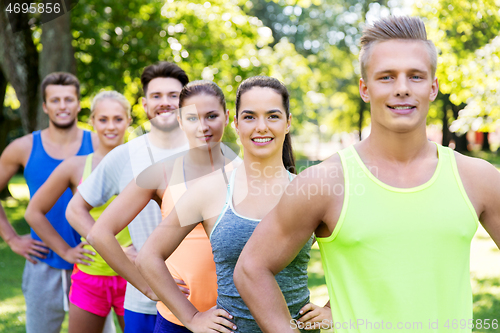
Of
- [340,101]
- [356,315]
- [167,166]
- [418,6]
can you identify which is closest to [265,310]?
[356,315]

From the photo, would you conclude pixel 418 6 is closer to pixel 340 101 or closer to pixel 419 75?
pixel 419 75

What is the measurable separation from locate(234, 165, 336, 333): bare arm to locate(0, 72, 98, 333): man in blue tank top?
2349 millimetres

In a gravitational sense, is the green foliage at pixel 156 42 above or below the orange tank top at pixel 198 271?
above

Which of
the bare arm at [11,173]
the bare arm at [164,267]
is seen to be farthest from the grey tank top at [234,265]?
the bare arm at [11,173]

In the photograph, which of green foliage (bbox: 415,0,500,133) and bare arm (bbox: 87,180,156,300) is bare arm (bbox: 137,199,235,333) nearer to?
bare arm (bbox: 87,180,156,300)

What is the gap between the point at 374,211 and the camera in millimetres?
1435

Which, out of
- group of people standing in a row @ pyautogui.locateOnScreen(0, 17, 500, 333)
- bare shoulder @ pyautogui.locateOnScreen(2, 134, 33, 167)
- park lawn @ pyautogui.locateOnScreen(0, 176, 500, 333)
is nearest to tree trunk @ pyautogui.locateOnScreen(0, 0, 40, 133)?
park lawn @ pyautogui.locateOnScreen(0, 176, 500, 333)

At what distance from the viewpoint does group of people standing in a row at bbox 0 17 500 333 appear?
1451 mm

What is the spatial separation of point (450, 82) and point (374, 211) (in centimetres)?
947

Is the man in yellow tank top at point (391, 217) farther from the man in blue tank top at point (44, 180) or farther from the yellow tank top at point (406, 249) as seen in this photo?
the man in blue tank top at point (44, 180)

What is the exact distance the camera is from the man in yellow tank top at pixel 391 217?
56.9 inches

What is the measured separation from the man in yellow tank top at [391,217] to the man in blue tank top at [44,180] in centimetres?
253

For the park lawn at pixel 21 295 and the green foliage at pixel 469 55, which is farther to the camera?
the green foliage at pixel 469 55

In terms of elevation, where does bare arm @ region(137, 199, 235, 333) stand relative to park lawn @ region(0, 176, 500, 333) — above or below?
above
